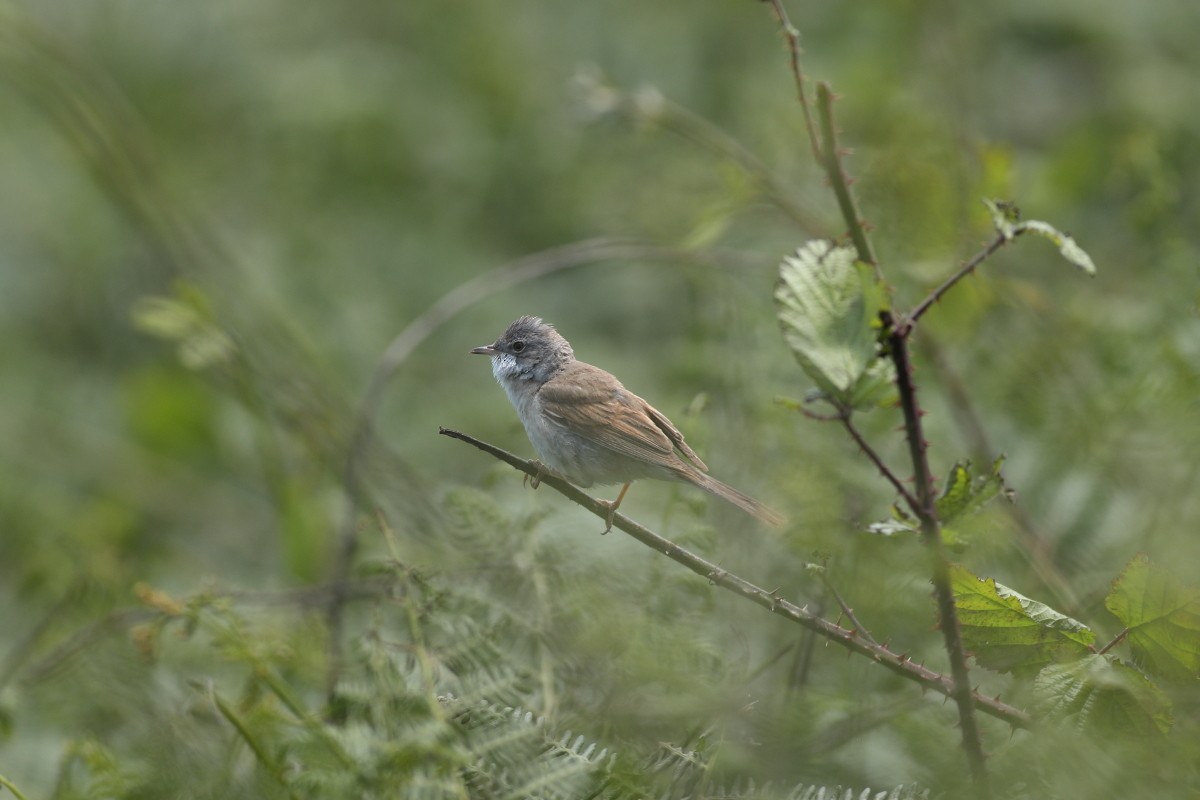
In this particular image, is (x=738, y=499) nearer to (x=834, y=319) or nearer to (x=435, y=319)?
(x=834, y=319)

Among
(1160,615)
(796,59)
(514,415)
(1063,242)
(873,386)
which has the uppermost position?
(796,59)

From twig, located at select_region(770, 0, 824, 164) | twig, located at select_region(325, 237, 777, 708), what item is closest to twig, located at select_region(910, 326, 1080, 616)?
twig, located at select_region(325, 237, 777, 708)

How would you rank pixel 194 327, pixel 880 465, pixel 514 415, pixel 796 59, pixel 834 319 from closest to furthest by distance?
pixel 880 465 → pixel 834 319 → pixel 796 59 → pixel 194 327 → pixel 514 415

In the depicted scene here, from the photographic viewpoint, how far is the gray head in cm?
264

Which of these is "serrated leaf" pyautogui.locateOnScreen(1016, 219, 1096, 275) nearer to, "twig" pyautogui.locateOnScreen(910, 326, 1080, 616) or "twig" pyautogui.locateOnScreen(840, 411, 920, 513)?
"twig" pyautogui.locateOnScreen(840, 411, 920, 513)

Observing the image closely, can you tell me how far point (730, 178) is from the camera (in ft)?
9.52

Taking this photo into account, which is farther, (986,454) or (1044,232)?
(986,454)

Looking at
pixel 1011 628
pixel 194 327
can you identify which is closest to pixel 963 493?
pixel 1011 628

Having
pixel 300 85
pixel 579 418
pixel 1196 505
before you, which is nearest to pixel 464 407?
pixel 579 418

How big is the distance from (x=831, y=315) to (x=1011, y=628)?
42 cm

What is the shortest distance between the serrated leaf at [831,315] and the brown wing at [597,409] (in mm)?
1053

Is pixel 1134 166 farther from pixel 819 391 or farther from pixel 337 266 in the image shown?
pixel 337 266

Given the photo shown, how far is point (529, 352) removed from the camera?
2.73 metres

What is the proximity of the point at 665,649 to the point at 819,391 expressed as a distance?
519mm
